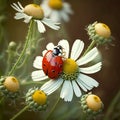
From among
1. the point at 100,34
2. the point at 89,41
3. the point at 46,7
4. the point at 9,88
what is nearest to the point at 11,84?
the point at 9,88

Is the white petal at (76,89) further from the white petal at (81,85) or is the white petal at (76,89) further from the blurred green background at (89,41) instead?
the blurred green background at (89,41)

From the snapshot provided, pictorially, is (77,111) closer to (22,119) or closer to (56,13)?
(22,119)

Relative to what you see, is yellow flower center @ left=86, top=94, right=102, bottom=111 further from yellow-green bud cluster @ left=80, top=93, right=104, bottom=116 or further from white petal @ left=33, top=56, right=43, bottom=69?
white petal @ left=33, top=56, right=43, bottom=69

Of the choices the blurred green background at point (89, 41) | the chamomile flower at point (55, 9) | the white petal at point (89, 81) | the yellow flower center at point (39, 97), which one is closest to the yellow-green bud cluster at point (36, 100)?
the yellow flower center at point (39, 97)

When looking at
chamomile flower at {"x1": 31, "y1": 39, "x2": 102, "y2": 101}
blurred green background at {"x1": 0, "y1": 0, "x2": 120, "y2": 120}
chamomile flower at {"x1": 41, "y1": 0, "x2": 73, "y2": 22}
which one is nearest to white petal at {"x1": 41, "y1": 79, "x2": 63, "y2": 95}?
chamomile flower at {"x1": 31, "y1": 39, "x2": 102, "y2": 101}

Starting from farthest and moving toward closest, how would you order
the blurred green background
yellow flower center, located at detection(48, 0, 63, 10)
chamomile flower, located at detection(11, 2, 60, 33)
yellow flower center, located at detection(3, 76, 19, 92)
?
1. yellow flower center, located at detection(48, 0, 63, 10)
2. the blurred green background
3. chamomile flower, located at detection(11, 2, 60, 33)
4. yellow flower center, located at detection(3, 76, 19, 92)

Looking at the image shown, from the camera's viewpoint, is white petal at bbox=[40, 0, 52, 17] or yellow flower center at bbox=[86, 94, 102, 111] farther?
white petal at bbox=[40, 0, 52, 17]

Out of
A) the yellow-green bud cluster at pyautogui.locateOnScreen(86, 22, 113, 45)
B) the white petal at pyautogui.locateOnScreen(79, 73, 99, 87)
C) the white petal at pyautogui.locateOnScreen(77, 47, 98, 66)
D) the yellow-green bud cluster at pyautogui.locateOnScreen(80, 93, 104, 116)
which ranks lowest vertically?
the yellow-green bud cluster at pyautogui.locateOnScreen(80, 93, 104, 116)
